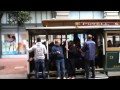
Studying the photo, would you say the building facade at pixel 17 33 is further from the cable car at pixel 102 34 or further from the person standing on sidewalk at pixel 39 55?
the person standing on sidewalk at pixel 39 55

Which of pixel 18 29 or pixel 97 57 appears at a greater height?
pixel 18 29

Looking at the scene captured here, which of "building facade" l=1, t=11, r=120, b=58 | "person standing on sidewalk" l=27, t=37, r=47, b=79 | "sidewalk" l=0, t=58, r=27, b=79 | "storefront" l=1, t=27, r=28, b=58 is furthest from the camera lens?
"storefront" l=1, t=27, r=28, b=58

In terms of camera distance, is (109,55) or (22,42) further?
(22,42)

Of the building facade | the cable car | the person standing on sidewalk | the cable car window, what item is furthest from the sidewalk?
the building facade

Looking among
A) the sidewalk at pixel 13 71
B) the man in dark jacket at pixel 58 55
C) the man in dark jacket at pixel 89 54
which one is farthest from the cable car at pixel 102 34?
the sidewalk at pixel 13 71

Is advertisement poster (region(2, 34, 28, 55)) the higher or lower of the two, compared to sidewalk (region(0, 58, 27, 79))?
higher

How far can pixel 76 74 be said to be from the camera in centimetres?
1394

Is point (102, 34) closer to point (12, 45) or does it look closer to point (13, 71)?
point (13, 71)

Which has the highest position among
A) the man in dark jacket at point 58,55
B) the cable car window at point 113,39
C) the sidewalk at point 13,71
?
A: the cable car window at point 113,39

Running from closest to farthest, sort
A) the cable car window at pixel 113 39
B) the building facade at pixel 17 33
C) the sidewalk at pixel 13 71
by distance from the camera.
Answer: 1. the cable car window at pixel 113 39
2. the sidewalk at pixel 13 71
3. the building facade at pixel 17 33

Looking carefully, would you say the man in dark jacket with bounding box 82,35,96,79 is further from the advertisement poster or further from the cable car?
the advertisement poster
